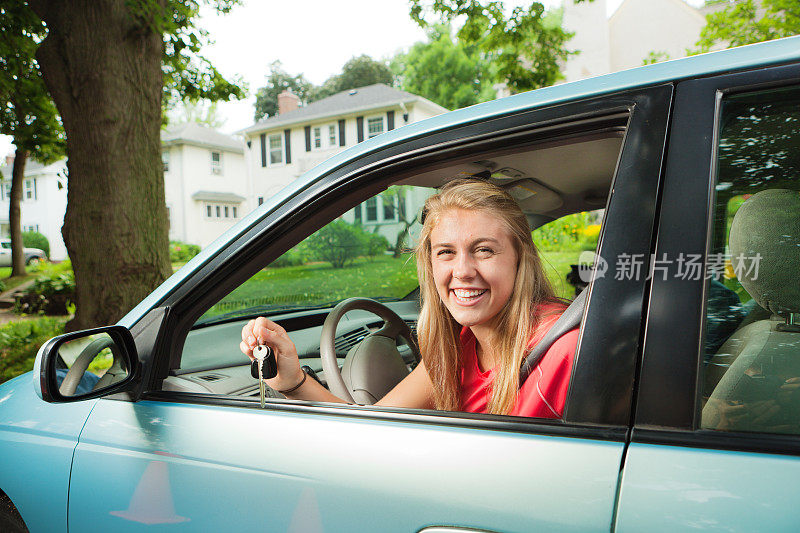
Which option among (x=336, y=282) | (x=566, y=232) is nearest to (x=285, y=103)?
(x=336, y=282)

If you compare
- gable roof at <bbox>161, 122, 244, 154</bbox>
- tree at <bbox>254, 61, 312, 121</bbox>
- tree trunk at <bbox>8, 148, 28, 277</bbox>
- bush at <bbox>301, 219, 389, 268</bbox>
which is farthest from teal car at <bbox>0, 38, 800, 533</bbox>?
tree at <bbox>254, 61, 312, 121</bbox>

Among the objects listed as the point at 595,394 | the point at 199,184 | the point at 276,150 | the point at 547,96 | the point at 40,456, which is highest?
the point at 276,150

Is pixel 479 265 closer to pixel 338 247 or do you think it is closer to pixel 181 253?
pixel 338 247

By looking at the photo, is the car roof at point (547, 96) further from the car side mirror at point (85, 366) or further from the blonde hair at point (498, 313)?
the blonde hair at point (498, 313)

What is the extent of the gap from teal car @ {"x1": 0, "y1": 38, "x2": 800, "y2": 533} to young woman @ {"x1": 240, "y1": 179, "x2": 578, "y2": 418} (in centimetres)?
26

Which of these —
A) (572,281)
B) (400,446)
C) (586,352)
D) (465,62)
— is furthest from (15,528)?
(465,62)

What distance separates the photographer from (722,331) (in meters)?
1.07

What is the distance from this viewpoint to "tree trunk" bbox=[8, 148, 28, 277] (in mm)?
17344

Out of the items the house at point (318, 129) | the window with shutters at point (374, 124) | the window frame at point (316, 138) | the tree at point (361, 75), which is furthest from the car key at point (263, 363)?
the tree at point (361, 75)

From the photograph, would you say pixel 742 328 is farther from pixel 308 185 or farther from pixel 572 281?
pixel 572 281

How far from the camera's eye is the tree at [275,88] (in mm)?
62250

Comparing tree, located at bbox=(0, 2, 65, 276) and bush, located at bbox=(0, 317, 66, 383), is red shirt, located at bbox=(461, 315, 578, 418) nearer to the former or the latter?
bush, located at bbox=(0, 317, 66, 383)

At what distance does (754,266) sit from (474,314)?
0.70 metres

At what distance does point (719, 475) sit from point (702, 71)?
2.28 feet
